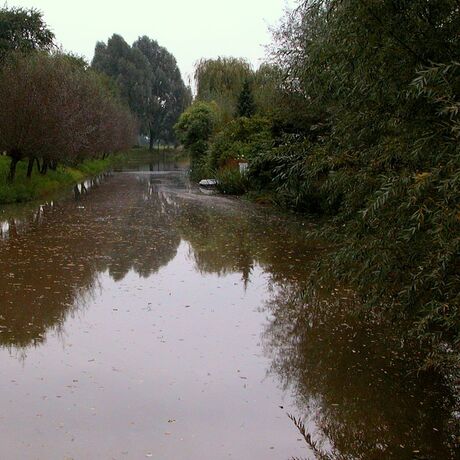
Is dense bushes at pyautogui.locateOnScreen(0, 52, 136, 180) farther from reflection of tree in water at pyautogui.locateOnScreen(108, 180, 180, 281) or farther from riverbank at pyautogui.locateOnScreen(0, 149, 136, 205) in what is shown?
reflection of tree in water at pyautogui.locateOnScreen(108, 180, 180, 281)

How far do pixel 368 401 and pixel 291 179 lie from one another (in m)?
2.51

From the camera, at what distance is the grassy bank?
23.6m

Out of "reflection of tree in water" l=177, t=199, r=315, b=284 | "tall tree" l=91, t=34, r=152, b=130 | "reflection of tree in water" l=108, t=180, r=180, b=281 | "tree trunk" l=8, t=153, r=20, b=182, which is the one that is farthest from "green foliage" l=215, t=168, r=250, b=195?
"tall tree" l=91, t=34, r=152, b=130

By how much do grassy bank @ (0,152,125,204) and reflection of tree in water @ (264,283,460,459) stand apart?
1773cm

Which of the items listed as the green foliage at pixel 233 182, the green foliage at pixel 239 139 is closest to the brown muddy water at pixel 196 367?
the green foliage at pixel 233 182

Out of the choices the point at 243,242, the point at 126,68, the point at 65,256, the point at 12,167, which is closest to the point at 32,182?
the point at 12,167

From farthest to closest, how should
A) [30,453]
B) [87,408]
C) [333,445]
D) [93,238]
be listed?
[93,238]
[87,408]
[333,445]
[30,453]

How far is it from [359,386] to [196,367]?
6.07 feet

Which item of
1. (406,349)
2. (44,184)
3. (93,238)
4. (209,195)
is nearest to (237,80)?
(209,195)

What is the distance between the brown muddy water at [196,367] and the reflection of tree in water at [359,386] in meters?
0.02

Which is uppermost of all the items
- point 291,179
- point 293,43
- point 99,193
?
point 293,43

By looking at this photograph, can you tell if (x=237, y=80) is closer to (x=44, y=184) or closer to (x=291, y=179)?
(x=44, y=184)

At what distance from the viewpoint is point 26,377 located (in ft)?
20.3

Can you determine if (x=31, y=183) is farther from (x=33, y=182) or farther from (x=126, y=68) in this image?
(x=126, y=68)
